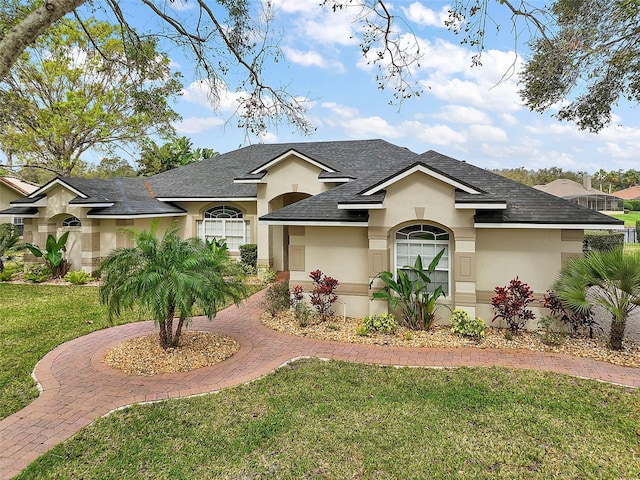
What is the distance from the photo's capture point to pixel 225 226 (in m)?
19.9

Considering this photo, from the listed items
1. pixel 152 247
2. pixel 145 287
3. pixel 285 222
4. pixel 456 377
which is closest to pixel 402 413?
pixel 456 377

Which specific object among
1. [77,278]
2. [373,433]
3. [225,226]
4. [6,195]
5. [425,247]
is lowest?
[373,433]

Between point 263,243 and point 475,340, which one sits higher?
point 263,243

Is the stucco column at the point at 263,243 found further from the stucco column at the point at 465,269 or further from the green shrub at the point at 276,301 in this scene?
the stucco column at the point at 465,269

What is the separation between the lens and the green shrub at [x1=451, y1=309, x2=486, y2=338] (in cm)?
948

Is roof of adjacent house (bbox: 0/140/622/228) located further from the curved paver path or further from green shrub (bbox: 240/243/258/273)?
the curved paver path

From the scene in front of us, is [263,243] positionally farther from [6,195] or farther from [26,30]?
[6,195]

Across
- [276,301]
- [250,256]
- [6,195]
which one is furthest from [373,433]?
[6,195]

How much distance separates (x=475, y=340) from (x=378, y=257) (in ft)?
10.9

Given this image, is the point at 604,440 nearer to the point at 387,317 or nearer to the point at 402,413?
the point at 402,413

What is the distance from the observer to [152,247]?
320 inches

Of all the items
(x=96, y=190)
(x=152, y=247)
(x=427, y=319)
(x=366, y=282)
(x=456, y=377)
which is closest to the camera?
(x=456, y=377)

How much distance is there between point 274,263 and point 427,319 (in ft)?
34.2

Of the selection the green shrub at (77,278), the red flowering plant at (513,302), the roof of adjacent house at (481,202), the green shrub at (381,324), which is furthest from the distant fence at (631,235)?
the green shrub at (77,278)
